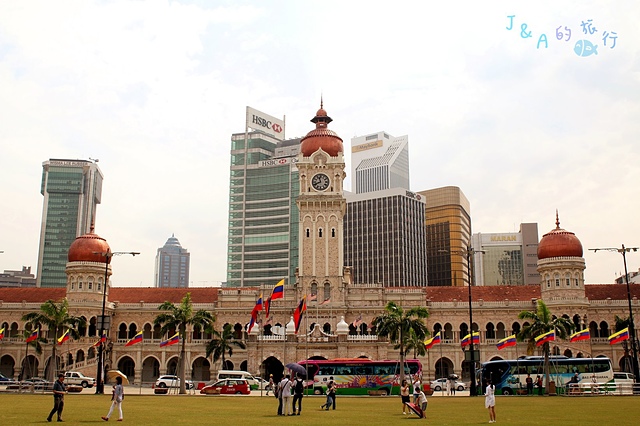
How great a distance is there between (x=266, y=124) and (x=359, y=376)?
123 m

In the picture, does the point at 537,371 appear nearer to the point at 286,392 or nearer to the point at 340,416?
the point at 340,416

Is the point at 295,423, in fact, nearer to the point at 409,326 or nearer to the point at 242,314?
the point at 409,326

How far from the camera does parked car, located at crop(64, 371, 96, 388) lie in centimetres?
7312

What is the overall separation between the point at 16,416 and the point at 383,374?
39225mm

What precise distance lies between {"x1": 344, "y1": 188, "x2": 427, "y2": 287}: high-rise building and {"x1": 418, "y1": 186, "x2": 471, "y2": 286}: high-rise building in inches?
365

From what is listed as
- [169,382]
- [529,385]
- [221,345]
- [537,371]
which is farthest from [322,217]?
[529,385]

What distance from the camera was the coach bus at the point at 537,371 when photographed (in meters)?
61.2

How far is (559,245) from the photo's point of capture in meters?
86.2

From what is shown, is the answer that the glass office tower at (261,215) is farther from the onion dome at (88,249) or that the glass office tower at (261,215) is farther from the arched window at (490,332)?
the arched window at (490,332)

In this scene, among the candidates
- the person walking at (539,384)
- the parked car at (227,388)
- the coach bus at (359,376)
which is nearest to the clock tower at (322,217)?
the coach bus at (359,376)

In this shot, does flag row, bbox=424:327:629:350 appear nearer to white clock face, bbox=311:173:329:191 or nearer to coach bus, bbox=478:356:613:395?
coach bus, bbox=478:356:613:395

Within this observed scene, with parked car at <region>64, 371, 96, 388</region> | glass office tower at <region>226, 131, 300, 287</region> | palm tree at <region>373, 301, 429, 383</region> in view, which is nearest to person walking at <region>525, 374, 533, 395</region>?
palm tree at <region>373, 301, 429, 383</region>

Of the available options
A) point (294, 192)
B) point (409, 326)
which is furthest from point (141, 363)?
point (294, 192)

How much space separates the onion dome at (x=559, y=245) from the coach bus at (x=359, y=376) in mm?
30747
